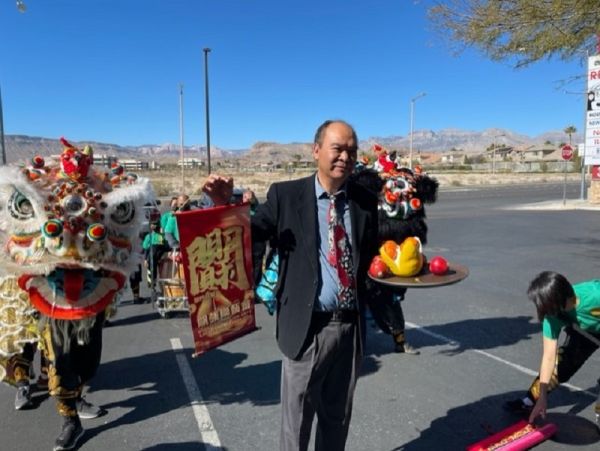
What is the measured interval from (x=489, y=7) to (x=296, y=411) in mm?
5726

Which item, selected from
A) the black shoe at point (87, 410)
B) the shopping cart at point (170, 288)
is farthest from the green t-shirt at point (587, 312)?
the shopping cart at point (170, 288)

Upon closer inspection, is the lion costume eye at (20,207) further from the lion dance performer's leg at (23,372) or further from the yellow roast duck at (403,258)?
the yellow roast duck at (403,258)

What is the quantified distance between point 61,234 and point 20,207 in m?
0.37

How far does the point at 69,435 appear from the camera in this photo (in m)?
3.32

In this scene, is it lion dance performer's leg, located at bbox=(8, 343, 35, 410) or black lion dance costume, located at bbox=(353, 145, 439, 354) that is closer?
lion dance performer's leg, located at bbox=(8, 343, 35, 410)

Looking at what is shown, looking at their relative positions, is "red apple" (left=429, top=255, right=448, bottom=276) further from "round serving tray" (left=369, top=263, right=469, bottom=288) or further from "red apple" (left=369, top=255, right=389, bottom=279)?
"red apple" (left=369, top=255, right=389, bottom=279)

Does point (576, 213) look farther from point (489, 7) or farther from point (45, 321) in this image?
point (45, 321)

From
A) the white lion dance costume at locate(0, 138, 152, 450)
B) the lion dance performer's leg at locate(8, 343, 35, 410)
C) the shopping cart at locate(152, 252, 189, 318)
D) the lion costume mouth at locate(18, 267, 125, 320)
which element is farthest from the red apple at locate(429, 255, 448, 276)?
the shopping cart at locate(152, 252, 189, 318)

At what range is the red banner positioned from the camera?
2414 mm

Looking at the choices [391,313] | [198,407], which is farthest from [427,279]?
[198,407]

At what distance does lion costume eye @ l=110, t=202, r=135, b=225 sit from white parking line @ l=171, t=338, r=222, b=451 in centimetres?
165

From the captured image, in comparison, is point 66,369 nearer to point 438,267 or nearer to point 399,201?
point 438,267

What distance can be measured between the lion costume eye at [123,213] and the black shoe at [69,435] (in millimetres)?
1463

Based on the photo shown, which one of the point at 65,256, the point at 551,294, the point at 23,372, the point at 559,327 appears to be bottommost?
the point at 23,372
